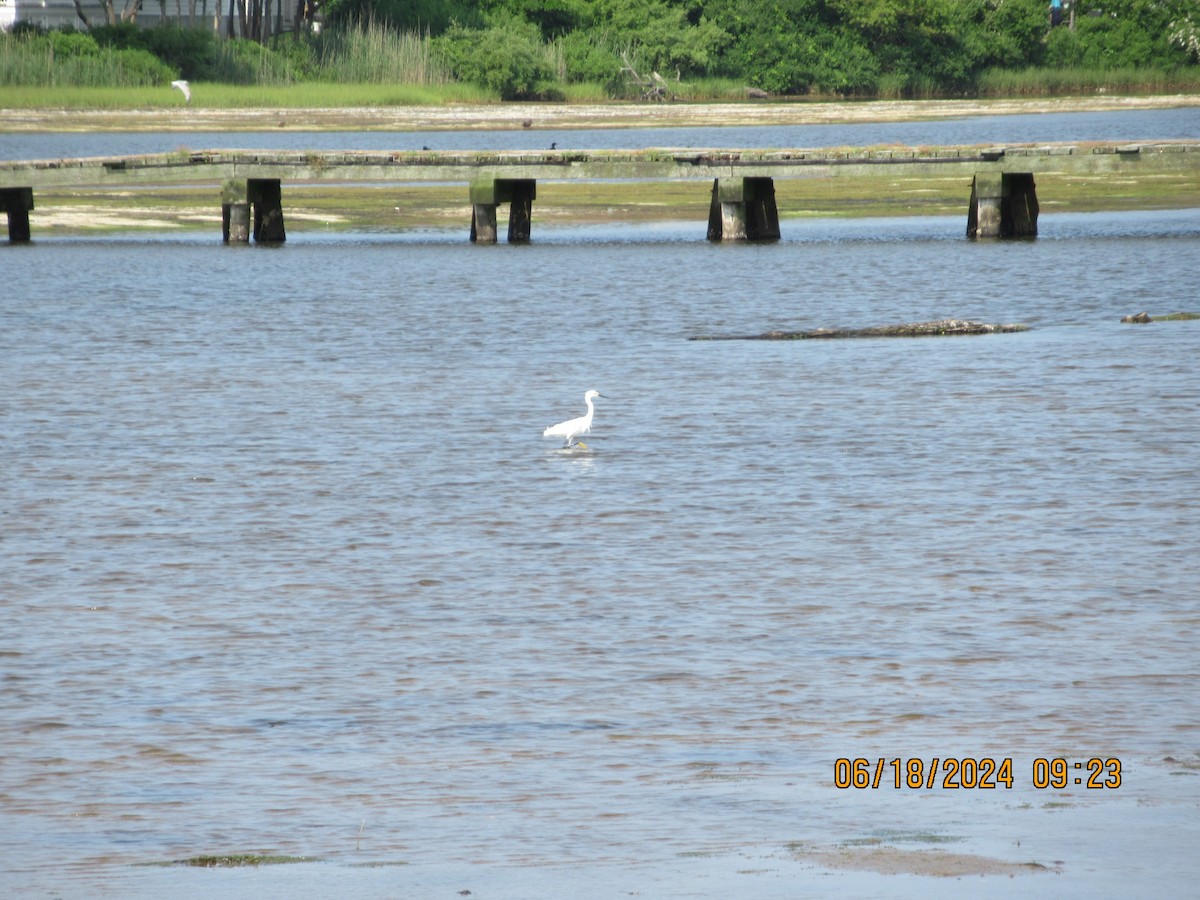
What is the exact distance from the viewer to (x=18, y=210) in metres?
34.4

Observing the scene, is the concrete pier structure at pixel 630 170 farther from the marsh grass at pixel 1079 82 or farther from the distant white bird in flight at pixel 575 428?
the marsh grass at pixel 1079 82

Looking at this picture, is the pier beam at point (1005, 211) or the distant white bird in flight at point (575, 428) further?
the pier beam at point (1005, 211)

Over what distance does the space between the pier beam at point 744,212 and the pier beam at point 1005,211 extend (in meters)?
3.39

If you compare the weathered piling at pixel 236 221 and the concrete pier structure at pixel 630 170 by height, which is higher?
the concrete pier structure at pixel 630 170

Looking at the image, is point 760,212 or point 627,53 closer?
point 760,212

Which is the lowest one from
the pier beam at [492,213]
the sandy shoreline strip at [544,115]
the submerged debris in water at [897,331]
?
the submerged debris in water at [897,331]

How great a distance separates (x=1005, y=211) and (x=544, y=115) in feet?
140

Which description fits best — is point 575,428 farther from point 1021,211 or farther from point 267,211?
point 267,211

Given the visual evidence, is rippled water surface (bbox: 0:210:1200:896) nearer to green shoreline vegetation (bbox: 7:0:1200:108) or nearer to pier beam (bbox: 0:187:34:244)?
pier beam (bbox: 0:187:34:244)

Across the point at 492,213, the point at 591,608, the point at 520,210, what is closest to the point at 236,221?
the point at 492,213

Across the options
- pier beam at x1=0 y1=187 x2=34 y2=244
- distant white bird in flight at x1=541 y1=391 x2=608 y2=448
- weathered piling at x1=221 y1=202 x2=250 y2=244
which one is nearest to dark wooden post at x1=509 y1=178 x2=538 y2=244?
weathered piling at x1=221 y1=202 x2=250 y2=244
